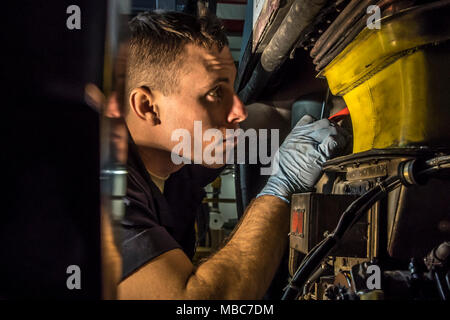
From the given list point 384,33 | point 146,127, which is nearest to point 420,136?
point 384,33

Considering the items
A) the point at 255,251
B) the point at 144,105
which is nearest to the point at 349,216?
the point at 255,251

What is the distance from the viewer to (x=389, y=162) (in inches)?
37.5

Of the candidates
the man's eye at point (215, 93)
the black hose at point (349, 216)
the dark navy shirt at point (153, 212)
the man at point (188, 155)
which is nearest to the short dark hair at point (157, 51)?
the man at point (188, 155)

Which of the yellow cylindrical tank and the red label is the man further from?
the yellow cylindrical tank

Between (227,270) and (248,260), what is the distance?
0.09 m

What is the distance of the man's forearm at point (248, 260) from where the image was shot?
2.87ft

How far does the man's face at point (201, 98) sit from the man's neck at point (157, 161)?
0.47ft

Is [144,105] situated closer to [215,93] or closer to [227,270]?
[215,93]

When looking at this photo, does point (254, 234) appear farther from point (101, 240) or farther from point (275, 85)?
point (275, 85)

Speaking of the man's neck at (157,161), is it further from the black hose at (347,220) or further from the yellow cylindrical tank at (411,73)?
the yellow cylindrical tank at (411,73)

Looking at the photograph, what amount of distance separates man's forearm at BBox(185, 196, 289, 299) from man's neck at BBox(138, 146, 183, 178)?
1.31 ft

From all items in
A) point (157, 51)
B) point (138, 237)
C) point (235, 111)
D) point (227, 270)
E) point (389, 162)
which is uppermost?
point (157, 51)

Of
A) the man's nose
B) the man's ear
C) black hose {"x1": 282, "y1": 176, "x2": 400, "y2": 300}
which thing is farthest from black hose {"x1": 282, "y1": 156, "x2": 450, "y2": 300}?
the man's ear
